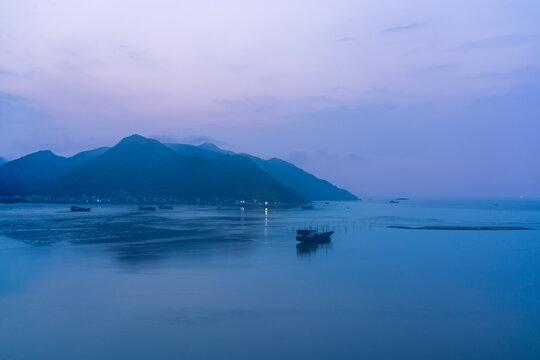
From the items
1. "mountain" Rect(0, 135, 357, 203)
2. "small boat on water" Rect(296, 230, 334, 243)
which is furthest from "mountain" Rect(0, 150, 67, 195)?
"small boat on water" Rect(296, 230, 334, 243)

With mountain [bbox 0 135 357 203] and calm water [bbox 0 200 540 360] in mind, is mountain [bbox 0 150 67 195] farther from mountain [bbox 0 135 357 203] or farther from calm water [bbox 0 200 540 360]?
calm water [bbox 0 200 540 360]

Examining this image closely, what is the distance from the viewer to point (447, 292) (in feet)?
71.8

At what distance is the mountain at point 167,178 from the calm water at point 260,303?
127863mm

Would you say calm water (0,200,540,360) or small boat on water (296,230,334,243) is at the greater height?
small boat on water (296,230,334,243)

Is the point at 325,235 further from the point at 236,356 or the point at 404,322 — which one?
the point at 236,356

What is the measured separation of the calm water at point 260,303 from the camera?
14.3m

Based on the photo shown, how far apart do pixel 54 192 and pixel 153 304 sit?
6464 inches

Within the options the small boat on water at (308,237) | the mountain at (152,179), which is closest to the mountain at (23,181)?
the mountain at (152,179)

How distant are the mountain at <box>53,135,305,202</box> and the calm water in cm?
12786

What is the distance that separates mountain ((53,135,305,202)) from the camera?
161000mm

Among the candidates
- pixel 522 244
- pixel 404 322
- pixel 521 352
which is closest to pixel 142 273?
pixel 404 322

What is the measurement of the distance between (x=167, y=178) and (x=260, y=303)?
16096 cm

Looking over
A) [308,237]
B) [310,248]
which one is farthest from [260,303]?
[308,237]

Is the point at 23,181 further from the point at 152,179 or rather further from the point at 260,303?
the point at 260,303
